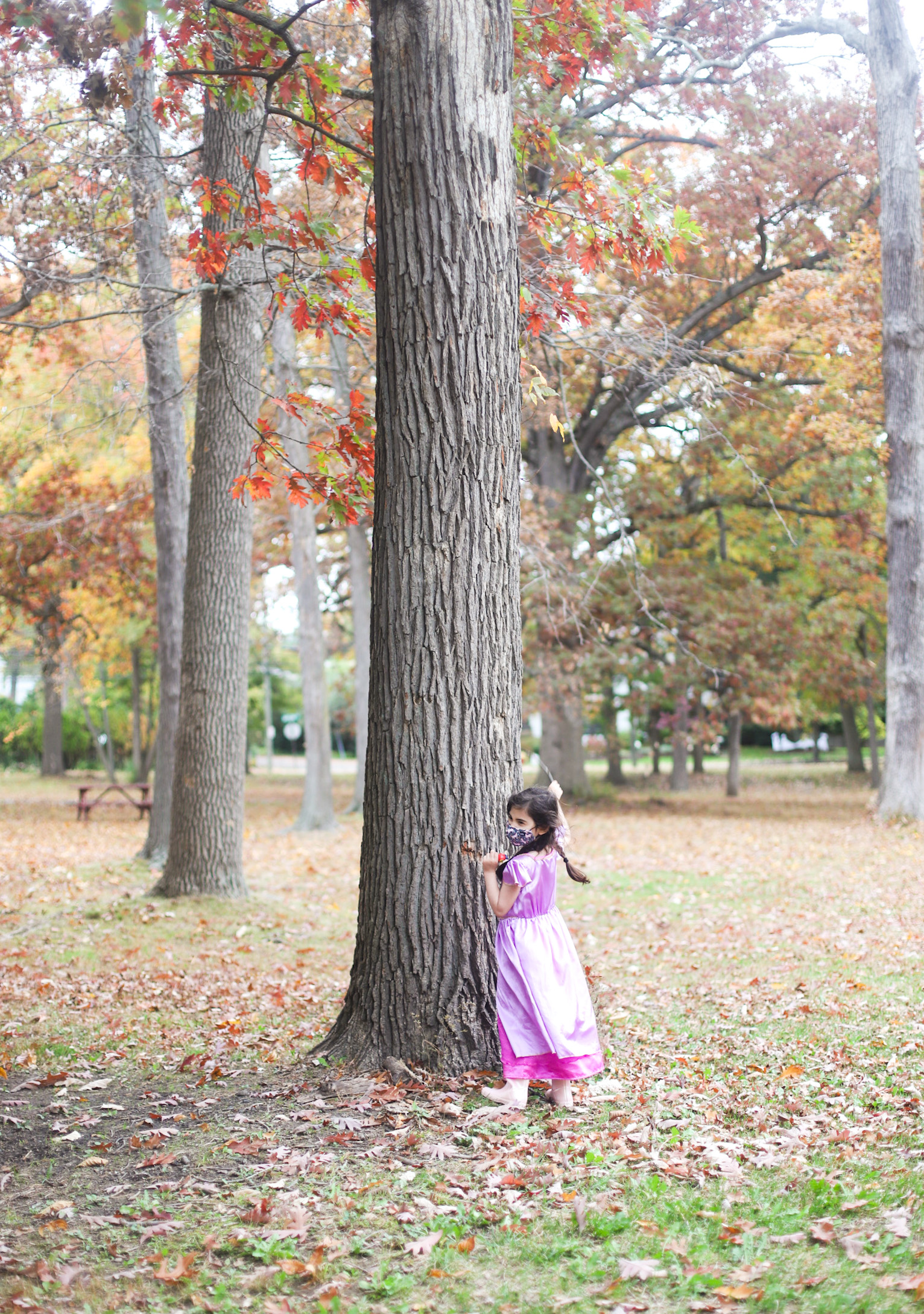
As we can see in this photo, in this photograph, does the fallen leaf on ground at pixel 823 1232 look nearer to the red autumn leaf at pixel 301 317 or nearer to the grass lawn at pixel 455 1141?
the grass lawn at pixel 455 1141

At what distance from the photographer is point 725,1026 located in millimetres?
5750

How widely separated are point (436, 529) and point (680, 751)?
2176 cm

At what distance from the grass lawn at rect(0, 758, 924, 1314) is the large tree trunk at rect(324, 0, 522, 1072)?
1.59 feet

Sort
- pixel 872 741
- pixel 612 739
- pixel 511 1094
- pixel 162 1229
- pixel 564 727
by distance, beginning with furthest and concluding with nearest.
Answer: pixel 612 739 → pixel 872 741 → pixel 564 727 → pixel 511 1094 → pixel 162 1229

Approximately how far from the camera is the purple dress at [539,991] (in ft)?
14.4

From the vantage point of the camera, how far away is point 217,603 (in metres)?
9.16

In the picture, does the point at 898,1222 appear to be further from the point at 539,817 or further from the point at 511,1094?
the point at 539,817

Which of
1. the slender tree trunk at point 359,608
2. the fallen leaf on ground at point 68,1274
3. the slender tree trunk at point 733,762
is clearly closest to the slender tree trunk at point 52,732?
the slender tree trunk at point 359,608

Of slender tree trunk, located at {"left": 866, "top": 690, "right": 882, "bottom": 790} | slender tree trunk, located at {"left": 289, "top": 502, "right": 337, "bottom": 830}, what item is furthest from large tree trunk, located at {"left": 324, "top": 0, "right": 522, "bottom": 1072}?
slender tree trunk, located at {"left": 866, "top": 690, "right": 882, "bottom": 790}

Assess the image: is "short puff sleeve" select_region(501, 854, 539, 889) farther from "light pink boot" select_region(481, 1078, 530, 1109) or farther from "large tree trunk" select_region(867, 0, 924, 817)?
"large tree trunk" select_region(867, 0, 924, 817)

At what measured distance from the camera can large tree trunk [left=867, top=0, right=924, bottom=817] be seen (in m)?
13.7

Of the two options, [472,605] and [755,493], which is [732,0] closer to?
[755,493]

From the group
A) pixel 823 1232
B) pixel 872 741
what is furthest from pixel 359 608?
pixel 823 1232

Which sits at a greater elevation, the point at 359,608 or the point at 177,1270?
the point at 359,608
